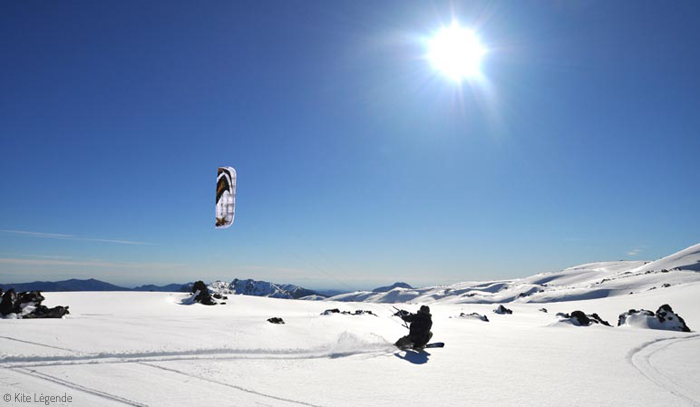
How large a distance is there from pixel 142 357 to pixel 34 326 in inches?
179

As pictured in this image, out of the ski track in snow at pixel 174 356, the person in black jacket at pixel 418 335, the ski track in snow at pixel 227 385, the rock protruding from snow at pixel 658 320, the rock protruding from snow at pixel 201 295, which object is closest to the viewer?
the ski track in snow at pixel 227 385

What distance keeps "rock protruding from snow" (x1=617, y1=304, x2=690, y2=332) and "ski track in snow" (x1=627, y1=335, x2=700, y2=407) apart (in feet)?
17.7

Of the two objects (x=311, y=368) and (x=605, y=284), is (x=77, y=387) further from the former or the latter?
(x=605, y=284)

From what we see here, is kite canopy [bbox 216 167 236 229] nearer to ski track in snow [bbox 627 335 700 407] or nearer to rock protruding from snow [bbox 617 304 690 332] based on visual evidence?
ski track in snow [bbox 627 335 700 407]

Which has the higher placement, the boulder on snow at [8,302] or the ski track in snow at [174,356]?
the boulder on snow at [8,302]

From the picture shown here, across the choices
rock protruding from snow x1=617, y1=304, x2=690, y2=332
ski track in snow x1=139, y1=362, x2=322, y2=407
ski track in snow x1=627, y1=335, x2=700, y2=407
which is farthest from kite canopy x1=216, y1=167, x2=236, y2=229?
rock protruding from snow x1=617, y1=304, x2=690, y2=332

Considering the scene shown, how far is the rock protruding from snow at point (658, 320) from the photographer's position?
1877cm

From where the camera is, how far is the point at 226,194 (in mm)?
26500

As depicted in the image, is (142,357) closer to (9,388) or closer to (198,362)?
(198,362)

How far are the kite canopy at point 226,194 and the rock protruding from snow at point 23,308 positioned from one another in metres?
11.8

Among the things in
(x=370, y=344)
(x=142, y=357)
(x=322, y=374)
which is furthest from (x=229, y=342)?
(x=370, y=344)

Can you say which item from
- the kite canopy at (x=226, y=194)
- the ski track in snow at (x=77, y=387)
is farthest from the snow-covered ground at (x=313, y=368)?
the kite canopy at (x=226, y=194)

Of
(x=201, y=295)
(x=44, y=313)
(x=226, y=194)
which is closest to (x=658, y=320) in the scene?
(x=226, y=194)

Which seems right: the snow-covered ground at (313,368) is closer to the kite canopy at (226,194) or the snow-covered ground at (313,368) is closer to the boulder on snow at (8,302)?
Answer: the boulder on snow at (8,302)
